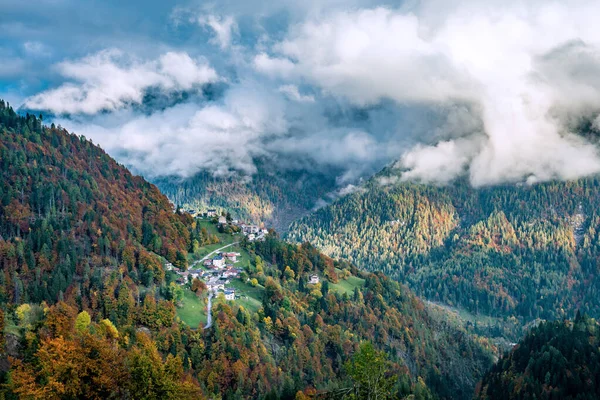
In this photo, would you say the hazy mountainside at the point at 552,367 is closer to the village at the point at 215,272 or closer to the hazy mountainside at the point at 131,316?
the hazy mountainside at the point at 131,316

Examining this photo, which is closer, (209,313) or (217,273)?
(209,313)

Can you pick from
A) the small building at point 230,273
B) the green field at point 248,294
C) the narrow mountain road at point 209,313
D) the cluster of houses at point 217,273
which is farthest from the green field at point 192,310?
the small building at point 230,273

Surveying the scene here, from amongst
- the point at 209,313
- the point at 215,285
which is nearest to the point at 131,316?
the point at 209,313

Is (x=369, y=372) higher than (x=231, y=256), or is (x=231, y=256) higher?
(x=231, y=256)

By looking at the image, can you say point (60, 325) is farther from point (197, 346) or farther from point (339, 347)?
point (339, 347)

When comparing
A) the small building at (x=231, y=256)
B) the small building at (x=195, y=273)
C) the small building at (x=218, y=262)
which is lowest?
the small building at (x=195, y=273)

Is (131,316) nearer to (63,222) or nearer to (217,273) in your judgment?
(63,222)

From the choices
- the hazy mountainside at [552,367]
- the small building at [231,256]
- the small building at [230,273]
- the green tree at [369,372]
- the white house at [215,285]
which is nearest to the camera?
the green tree at [369,372]
